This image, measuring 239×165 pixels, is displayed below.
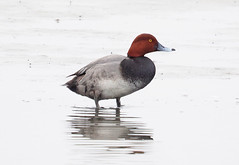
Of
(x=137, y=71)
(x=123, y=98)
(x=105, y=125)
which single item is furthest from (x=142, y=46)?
(x=105, y=125)

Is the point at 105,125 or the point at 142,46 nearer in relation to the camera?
the point at 105,125

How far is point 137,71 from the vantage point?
10969mm

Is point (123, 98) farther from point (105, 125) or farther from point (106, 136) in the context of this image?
point (106, 136)

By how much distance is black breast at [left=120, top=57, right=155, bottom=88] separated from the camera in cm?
1092

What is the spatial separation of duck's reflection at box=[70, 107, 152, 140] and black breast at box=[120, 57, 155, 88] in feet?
1.37

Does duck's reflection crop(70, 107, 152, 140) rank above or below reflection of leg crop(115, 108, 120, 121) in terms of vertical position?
above

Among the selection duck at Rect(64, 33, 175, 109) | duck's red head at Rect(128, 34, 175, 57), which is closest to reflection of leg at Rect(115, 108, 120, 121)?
duck at Rect(64, 33, 175, 109)

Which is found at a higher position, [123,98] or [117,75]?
[117,75]

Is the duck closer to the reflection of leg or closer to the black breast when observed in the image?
the black breast

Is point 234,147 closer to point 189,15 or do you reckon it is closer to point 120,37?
point 120,37

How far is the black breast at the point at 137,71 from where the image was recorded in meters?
10.9

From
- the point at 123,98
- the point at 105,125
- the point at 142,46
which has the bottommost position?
the point at 123,98

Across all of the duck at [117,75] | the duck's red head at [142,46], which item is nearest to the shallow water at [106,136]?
the duck at [117,75]

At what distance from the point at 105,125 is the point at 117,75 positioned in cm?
132
